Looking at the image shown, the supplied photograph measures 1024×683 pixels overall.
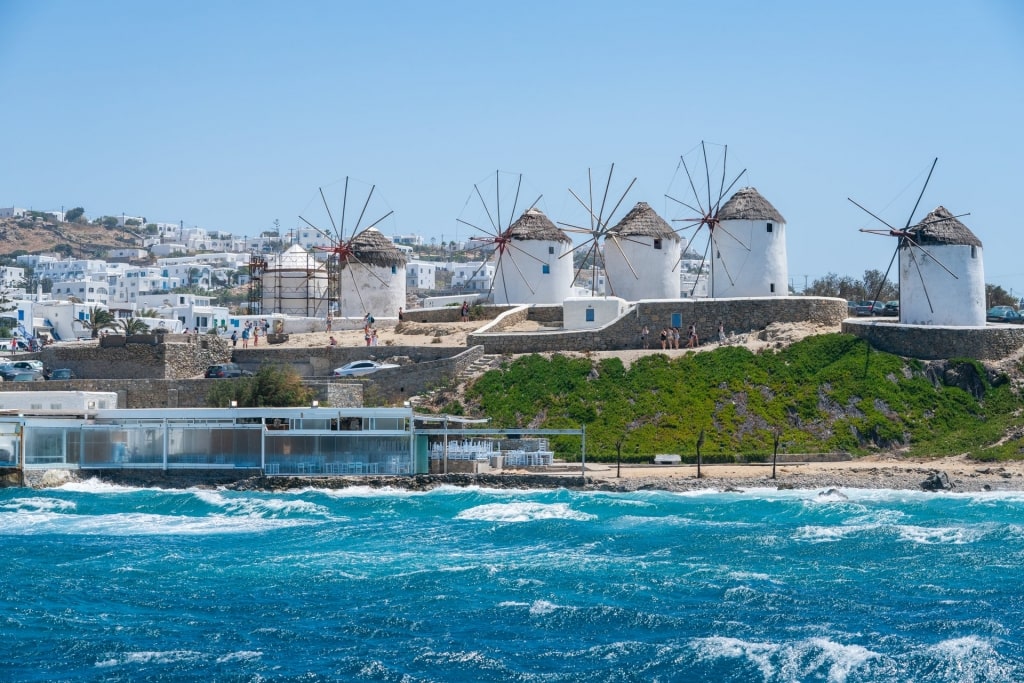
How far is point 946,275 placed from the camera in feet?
143

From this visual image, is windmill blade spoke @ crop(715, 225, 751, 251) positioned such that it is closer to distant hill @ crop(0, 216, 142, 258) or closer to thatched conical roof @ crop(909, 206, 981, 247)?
thatched conical roof @ crop(909, 206, 981, 247)

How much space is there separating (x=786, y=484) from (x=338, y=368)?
54.0 feet

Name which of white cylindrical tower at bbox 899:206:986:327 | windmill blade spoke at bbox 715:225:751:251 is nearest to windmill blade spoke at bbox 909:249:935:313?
white cylindrical tower at bbox 899:206:986:327

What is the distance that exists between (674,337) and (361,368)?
10.1m

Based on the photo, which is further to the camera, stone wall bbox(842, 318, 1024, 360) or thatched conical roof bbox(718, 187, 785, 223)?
thatched conical roof bbox(718, 187, 785, 223)

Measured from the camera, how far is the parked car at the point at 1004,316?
48.5 m

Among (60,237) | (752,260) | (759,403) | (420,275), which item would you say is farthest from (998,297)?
(60,237)

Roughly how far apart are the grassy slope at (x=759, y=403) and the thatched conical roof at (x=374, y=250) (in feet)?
43.1

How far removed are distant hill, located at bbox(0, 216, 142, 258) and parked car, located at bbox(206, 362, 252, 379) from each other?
4294 inches

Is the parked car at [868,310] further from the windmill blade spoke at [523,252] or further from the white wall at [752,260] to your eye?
the windmill blade spoke at [523,252]

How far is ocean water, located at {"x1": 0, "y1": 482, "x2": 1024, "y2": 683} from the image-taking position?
2062 cm

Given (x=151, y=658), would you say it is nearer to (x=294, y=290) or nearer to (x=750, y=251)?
(x=750, y=251)

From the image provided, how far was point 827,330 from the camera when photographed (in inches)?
1768

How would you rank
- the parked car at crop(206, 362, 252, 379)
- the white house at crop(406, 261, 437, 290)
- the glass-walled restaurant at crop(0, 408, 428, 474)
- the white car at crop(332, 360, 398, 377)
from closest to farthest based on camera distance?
the glass-walled restaurant at crop(0, 408, 428, 474)
the white car at crop(332, 360, 398, 377)
the parked car at crop(206, 362, 252, 379)
the white house at crop(406, 261, 437, 290)
